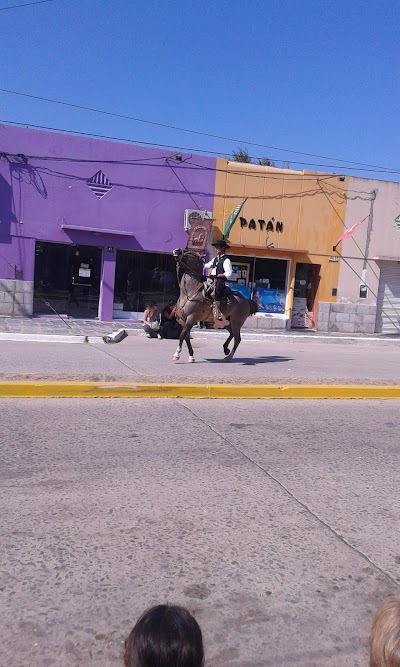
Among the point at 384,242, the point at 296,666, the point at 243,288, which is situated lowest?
the point at 296,666

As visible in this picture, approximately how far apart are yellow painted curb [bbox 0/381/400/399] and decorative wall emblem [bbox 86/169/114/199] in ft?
40.0

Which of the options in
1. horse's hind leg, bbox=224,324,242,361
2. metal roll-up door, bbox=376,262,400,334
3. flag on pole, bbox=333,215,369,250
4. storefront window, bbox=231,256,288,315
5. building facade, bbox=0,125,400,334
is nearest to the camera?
horse's hind leg, bbox=224,324,242,361

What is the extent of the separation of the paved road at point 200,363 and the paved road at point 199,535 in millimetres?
2503

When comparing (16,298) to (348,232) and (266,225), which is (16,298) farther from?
(348,232)

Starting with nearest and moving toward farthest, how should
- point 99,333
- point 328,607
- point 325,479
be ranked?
point 328,607
point 325,479
point 99,333

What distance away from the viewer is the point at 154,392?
28.4 feet

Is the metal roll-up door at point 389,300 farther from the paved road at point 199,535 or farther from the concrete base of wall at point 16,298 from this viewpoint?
the paved road at point 199,535

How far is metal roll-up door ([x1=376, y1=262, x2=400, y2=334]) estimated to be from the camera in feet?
75.3

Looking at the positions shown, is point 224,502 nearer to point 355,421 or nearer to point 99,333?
point 355,421

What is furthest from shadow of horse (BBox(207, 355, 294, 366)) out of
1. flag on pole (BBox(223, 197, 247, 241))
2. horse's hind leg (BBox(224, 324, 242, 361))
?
flag on pole (BBox(223, 197, 247, 241))

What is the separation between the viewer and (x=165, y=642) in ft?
6.19

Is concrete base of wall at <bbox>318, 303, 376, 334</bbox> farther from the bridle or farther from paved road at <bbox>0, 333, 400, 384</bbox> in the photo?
the bridle

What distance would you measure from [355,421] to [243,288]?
45.8 ft

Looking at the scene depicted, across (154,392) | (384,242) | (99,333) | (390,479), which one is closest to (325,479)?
(390,479)
